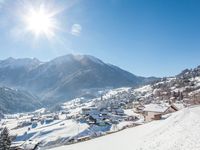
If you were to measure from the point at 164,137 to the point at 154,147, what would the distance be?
2.99m

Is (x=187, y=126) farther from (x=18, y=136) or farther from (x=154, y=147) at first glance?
(x=18, y=136)

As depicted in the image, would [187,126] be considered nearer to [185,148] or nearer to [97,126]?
[185,148]

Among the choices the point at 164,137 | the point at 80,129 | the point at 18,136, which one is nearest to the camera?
the point at 164,137

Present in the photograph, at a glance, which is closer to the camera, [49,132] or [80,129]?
[80,129]

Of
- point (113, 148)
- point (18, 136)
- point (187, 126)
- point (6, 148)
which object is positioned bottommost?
point (18, 136)

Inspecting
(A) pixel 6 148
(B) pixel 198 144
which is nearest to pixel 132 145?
(B) pixel 198 144

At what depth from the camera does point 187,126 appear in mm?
28609

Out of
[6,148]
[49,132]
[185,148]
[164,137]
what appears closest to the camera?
[185,148]

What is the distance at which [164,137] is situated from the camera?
87.2 ft

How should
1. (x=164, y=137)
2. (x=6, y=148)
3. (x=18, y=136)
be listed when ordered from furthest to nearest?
(x=18, y=136)
(x=6, y=148)
(x=164, y=137)

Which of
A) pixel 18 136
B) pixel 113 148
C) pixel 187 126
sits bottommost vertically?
pixel 18 136

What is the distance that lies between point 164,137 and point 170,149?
15.4ft

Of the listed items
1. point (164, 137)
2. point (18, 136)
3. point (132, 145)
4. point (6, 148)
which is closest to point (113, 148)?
point (132, 145)

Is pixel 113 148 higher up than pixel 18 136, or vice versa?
pixel 113 148
